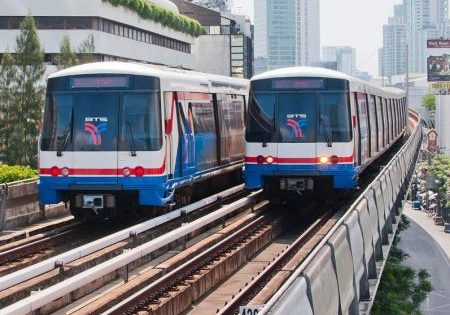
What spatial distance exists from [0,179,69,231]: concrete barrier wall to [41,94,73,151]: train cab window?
1.51m

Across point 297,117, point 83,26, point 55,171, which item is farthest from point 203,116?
point 83,26

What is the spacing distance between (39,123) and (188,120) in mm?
10546

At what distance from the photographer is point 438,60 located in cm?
12156

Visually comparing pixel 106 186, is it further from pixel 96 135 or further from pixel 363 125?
pixel 363 125

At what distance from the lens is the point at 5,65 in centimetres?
2803

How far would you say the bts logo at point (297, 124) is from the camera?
20.0 m

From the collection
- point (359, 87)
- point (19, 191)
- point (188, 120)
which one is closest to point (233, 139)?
point (359, 87)

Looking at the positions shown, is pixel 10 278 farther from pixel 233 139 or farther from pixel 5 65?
pixel 5 65

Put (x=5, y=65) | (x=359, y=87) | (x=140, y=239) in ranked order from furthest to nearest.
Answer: (x=5, y=65), (x=359, y=87), (x=140, y=239)

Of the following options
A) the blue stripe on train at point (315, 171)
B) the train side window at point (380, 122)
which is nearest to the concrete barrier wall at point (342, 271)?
the blue stripe on train at point (315, 171)

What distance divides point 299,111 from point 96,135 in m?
4.73

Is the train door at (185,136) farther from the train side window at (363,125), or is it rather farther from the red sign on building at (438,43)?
the red sign on building at (438,43)

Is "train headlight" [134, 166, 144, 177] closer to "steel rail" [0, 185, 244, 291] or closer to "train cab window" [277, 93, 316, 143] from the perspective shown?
"steel rail" [0, 185, 244, 291]

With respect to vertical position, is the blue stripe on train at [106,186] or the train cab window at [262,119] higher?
the train cab window at [262,119]
